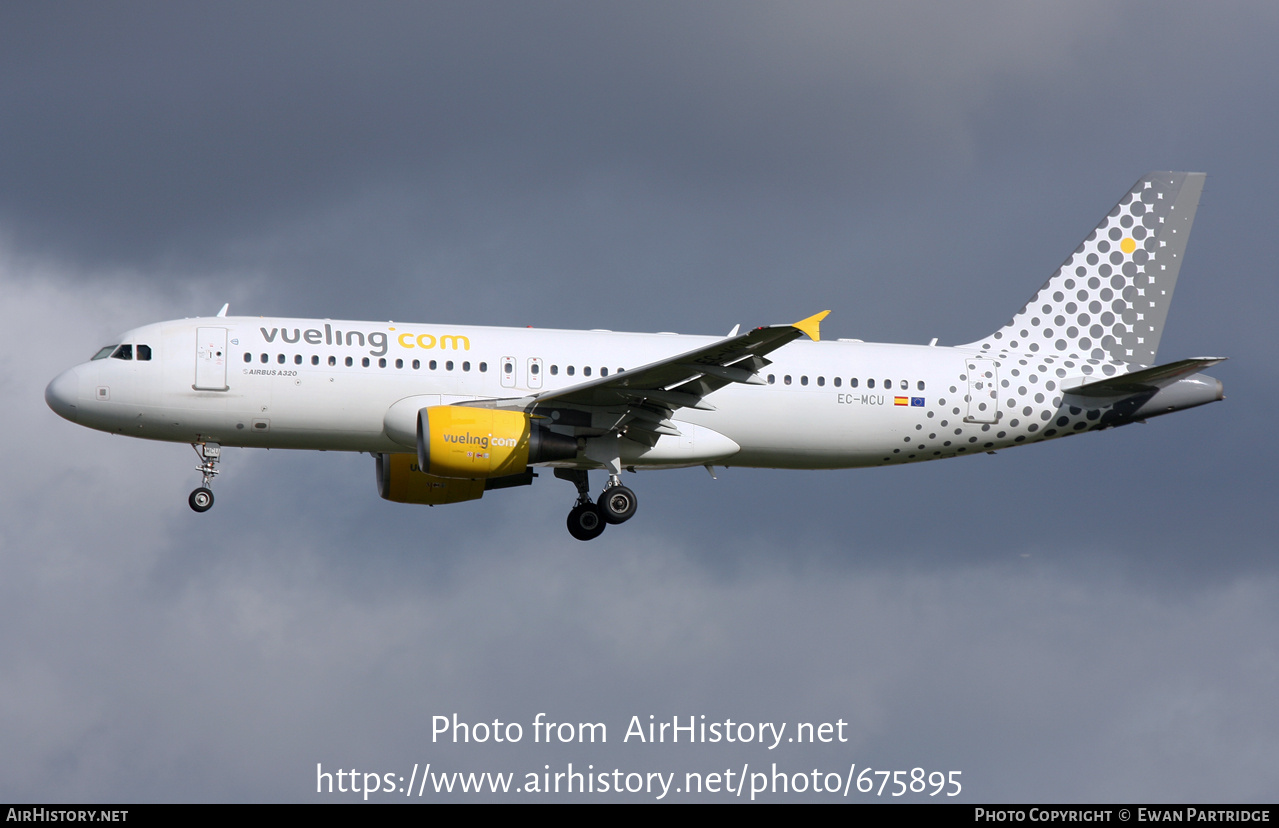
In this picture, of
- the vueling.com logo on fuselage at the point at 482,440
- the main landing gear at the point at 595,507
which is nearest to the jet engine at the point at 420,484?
the main landing gear at the point at 595,507

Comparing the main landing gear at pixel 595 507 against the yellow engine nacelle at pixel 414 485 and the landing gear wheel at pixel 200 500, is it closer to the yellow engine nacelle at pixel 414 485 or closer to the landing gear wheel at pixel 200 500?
the yellow engine nacelle at pixel 414 485

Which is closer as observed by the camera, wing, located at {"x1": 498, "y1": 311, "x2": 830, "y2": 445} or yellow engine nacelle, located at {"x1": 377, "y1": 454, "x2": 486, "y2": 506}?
wing, located at {"x1": 498, "y1": 311, "x2": 830, "y2": 445}

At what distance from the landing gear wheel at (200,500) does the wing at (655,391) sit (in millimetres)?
6934

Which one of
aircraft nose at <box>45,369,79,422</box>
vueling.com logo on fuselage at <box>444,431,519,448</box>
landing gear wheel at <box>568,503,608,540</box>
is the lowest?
landing gear wheel at <box>568,503,608,540</box>

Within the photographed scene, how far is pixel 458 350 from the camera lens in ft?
109

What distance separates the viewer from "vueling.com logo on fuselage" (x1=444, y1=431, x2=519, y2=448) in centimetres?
3138

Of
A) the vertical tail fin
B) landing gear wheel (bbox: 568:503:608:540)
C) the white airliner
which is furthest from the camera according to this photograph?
the vertical tail fin

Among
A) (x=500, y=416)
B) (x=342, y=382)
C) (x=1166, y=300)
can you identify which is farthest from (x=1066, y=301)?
(x=342, y=382)

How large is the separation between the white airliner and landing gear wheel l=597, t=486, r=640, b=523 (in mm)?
44

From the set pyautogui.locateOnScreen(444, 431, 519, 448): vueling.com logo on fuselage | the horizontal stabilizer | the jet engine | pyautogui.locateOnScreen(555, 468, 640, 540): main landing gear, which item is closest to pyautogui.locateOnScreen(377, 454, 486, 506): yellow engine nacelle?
the jet engine

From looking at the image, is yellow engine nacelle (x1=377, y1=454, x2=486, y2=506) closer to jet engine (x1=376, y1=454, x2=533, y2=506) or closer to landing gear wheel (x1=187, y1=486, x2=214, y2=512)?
jet engine (x1=376, y1=454, x2=533, y2=506)

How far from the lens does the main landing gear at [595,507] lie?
34.1 metres

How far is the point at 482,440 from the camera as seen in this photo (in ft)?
104

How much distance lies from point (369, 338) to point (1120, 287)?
1947 centimetres
